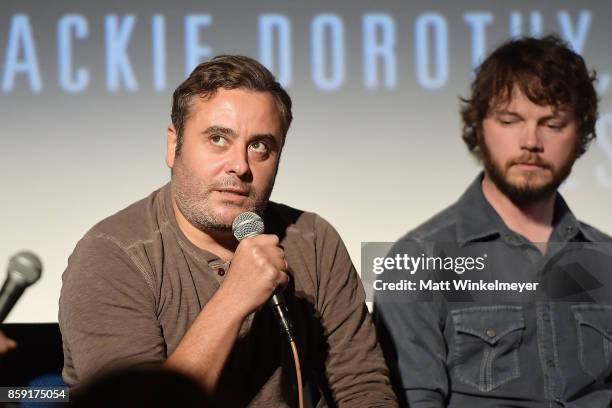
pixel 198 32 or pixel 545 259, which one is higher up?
pixel 198 32

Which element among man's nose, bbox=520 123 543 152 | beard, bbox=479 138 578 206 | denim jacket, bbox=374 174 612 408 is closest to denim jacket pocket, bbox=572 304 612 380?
denim jacket, bbox=374 174 612 408

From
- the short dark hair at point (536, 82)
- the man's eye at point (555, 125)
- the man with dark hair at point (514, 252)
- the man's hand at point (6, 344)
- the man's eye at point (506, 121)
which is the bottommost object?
the man's hand at point (6, 344)

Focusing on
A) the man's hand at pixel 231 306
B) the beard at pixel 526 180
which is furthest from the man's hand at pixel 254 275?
the beard at pixel 526 180

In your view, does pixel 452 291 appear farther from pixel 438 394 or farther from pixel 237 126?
pixel 237 126

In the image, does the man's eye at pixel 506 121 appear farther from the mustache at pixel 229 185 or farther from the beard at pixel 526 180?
the mustache at pixel 229 185

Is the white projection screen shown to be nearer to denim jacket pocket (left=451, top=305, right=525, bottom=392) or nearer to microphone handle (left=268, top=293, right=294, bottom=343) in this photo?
denim jacket pocket (left=451, top=305, right=525, bottom=392)

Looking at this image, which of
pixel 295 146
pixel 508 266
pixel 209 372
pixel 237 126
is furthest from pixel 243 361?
pixel 295 146

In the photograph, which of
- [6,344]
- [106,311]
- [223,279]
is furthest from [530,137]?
[6,344]

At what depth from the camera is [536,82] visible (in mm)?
2793

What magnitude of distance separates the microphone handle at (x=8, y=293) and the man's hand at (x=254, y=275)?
523 mm

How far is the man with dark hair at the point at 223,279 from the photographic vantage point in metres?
2.01

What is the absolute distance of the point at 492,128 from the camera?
9.45 ft

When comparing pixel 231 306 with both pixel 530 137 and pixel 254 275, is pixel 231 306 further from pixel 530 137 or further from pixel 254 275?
pixel 530 137

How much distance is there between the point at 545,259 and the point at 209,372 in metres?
1.24
